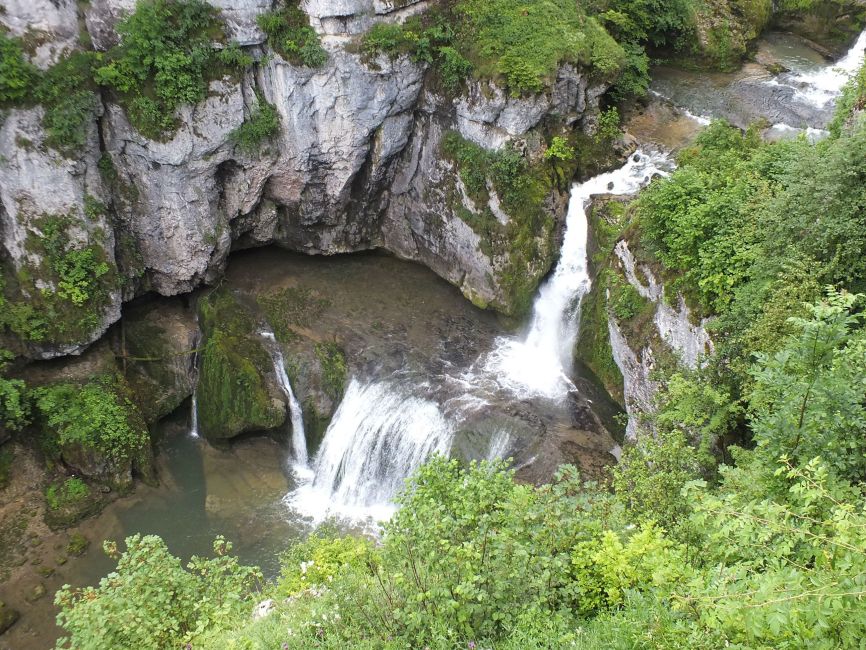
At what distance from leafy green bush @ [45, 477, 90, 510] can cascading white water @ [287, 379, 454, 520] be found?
16.3 feet

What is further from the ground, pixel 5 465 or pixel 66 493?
pixel 5 465

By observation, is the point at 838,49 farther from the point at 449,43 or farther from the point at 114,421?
the point at 114,421

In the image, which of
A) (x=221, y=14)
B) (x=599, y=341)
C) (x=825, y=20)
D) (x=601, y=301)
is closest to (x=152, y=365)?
(x=221, y=14)

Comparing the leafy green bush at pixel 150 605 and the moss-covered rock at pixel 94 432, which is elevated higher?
the leafy green bush at pixel 150 605

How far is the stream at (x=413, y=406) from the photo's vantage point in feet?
43.9

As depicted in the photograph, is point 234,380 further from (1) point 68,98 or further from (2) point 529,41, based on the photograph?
(2) point 529,41

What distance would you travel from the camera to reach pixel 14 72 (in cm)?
1255

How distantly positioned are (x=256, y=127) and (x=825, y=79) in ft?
48.1

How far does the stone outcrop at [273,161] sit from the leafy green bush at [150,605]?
367 inches

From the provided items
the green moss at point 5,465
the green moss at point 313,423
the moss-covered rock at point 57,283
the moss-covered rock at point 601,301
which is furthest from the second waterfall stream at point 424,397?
the green moss at point 5,465

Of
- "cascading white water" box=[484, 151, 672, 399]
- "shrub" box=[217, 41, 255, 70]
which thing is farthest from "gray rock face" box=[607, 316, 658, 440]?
"shrub" box=[217, 41, 255, 70]

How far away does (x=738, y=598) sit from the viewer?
3518 mm

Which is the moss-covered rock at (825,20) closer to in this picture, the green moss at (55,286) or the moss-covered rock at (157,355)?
the moss-covered rock at (157,355)

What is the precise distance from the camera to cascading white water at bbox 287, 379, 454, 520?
44.7ft
